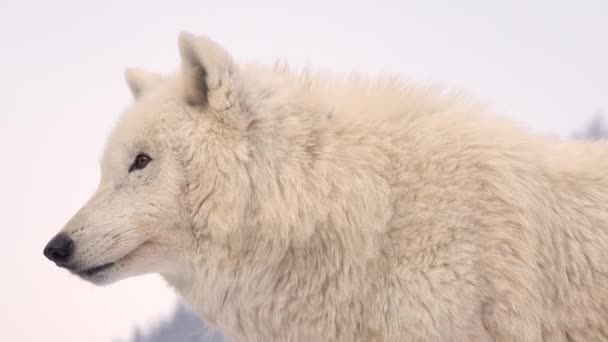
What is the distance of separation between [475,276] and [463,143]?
834 millimetres

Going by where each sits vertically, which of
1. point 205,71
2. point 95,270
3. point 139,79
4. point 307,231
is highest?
point 205,71

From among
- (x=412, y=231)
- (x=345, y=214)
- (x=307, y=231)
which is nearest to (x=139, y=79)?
(x=307, y=231)

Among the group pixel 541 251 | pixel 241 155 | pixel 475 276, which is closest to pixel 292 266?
pixel 241 155

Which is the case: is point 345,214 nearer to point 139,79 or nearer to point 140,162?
point 140,162

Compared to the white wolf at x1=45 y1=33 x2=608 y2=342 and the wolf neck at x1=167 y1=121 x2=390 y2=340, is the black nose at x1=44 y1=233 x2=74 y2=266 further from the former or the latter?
the wolf neck at x1=167 y1=121 x2=390 y2=340

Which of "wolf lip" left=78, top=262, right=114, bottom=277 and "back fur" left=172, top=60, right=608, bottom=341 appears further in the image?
"wolf lip" left=78, top=262, right=114, bottom=277

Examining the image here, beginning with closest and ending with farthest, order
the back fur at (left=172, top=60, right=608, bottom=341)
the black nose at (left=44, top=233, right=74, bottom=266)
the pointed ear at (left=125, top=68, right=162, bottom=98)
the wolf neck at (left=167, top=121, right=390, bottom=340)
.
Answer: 1. the back fur at (left=172, top=60, right=608, bottom=341)
2. the wolf neck at (left=167, top=121, right=390, bottom=340)
3. the black nose at (left=44, top=233, right=74, bottom=266)
4. the pointed ear at (left=125, top=68, right=162, bottom=98)

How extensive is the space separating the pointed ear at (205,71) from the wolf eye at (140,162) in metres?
0.47

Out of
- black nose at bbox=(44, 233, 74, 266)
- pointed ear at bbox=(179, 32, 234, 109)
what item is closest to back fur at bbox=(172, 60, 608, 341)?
pointed ear at bbox=(179, 32, 234, 109)

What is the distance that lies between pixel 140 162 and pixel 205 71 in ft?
2.39

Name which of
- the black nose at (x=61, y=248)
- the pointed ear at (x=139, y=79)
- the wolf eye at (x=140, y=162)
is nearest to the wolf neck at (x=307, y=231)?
the wolf eye at (x=140, y=162)

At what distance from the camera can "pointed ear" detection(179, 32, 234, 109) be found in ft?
14.4

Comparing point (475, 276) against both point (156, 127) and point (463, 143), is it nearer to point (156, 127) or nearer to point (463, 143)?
point (463, 143)

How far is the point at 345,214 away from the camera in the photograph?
14.3 feet
